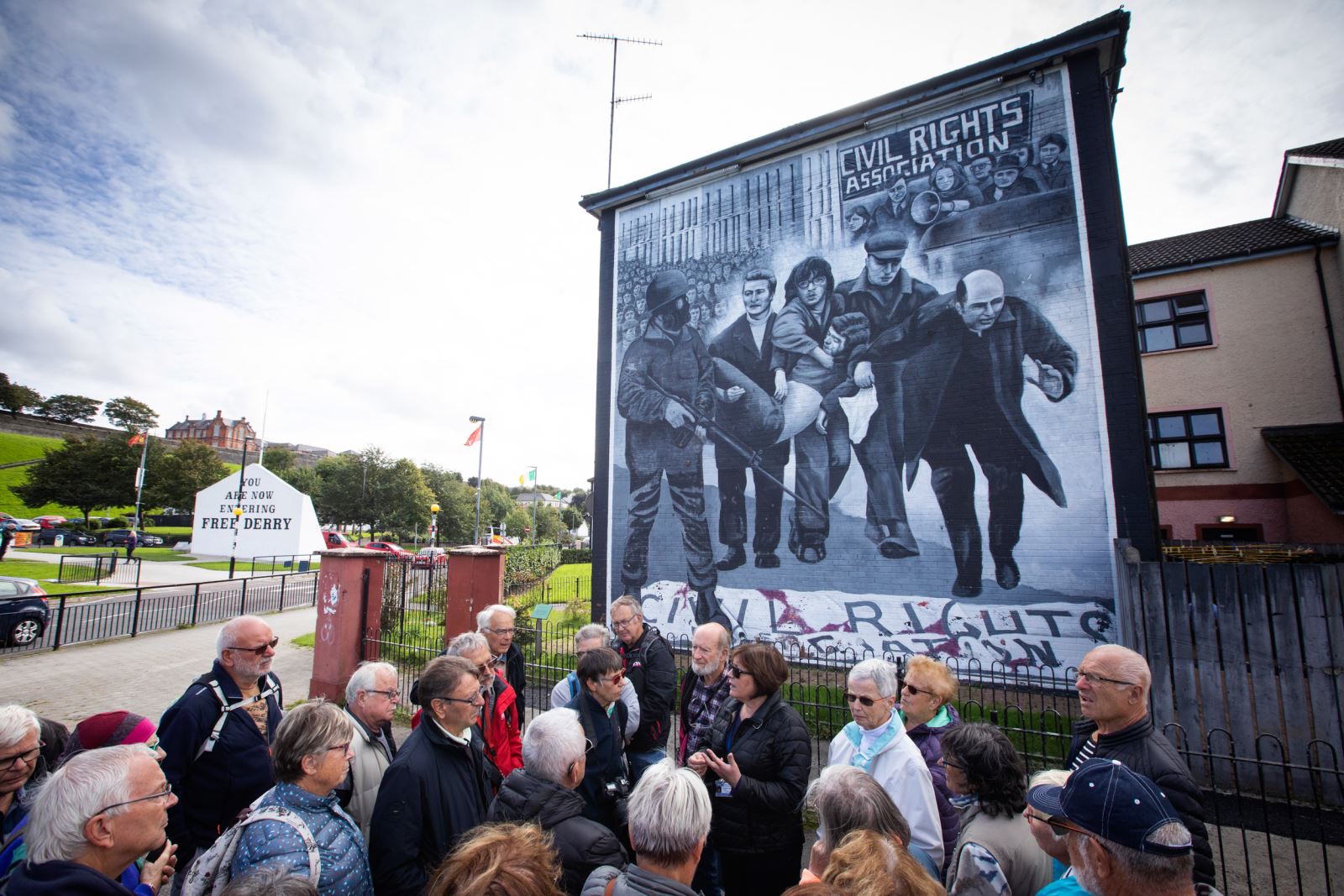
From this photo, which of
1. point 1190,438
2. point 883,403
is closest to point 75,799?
point 883,403

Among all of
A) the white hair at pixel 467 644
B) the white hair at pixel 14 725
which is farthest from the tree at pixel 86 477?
the white hair at pixel 467 644

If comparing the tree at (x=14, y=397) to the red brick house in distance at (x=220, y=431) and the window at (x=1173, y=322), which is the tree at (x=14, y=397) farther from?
the window at (x=1173, y=322)

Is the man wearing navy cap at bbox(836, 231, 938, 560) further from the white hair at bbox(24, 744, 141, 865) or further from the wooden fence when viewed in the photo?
the white hair at bbox(24, 744, 141, 865)

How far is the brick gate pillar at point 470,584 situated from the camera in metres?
9.15

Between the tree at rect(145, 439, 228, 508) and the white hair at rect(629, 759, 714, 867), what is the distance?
52.1 m

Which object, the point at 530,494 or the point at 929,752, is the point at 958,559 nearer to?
the point at 929,752

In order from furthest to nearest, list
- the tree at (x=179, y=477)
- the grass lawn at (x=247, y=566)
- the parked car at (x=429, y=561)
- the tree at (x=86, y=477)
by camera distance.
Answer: the tree at (x=179, y=477), the tree at (x=86, y=477), the grass lawn at (x=247, y=566), the parked car at (x=429, y=561)

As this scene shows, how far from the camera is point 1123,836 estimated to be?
1.72 m

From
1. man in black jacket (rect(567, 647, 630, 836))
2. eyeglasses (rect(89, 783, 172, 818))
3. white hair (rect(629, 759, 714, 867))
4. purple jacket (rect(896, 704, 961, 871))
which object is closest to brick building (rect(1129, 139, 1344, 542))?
purple jacket (rect(896, 704, 961, 871))

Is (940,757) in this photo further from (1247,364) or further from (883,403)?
(1247,364)

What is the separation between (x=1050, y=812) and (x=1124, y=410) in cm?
829

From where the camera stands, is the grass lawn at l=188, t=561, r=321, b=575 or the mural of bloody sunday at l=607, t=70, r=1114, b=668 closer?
the mural of bloody sunday at l=607, t=70, r=1114, b=668

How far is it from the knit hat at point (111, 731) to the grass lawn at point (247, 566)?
2905cm

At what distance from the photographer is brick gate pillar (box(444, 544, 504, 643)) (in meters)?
9.15
